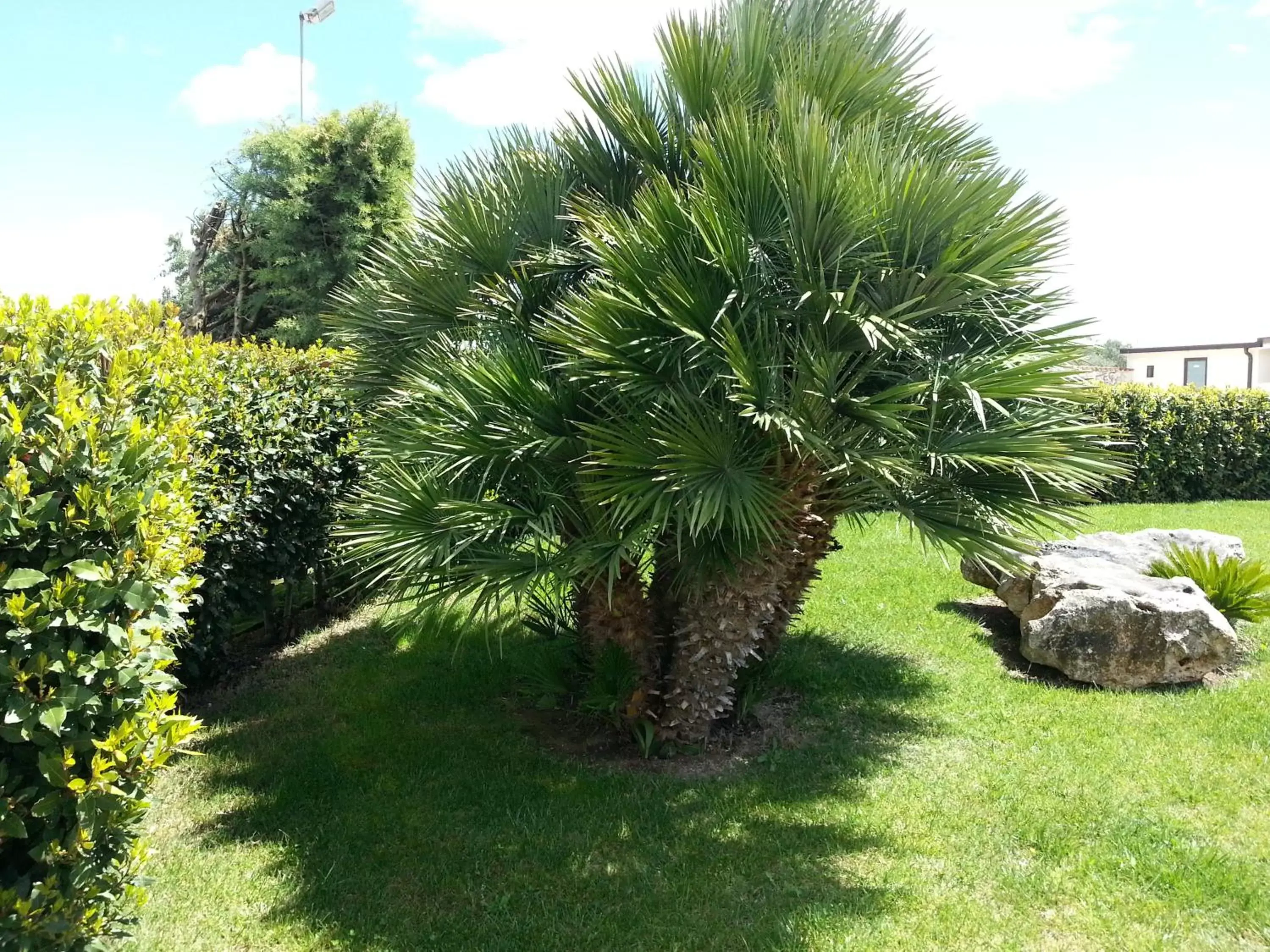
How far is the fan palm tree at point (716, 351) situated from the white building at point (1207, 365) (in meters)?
32.9

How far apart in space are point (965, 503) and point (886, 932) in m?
2.11

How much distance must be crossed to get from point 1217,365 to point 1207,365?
33cm

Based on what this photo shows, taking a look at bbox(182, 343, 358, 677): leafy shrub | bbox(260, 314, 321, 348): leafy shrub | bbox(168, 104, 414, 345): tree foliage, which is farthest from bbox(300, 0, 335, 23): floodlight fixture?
bbox(182, 343, 358, 677): leafy shrub

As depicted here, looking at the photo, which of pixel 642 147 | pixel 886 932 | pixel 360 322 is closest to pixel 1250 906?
pixel 886 932

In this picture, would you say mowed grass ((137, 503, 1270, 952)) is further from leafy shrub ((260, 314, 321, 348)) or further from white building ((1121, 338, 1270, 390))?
white building ((1121, 338, 1270, 390))

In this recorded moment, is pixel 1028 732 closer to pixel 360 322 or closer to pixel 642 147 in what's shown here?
pixel 642 147

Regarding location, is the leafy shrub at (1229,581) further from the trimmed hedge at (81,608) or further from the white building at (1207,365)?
the white building at (1207,365)

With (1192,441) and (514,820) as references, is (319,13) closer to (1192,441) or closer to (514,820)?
(1192,441)

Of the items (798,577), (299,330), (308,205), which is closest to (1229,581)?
(798,577)

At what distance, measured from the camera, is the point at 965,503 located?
15.2 ft

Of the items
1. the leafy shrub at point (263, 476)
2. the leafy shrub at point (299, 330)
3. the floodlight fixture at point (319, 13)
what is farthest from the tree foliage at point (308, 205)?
the leafy shrub at point (263, 476)

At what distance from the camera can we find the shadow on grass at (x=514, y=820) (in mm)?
3512

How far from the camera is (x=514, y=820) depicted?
14.1 feet

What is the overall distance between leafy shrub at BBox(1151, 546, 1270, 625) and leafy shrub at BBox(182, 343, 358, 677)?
20.4ft
